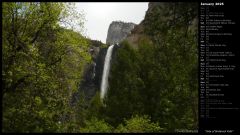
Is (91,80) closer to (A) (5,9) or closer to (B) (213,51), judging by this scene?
(A) (5,9)

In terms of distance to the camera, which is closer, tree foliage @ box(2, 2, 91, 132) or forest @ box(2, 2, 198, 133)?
forest @ box(2, 2, 198, 133)

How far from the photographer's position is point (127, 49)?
45625mm

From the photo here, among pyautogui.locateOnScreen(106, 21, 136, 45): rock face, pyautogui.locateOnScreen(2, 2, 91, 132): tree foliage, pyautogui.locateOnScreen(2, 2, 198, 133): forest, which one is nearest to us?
pyautogui.locateOnScreen(2, 2, 198, 133): forest

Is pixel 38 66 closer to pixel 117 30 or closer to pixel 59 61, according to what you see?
pixel 59 61

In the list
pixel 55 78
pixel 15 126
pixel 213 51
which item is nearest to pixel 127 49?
pixel 55 78

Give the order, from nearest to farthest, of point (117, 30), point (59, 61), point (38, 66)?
point (38, 66) < point (59, 61) < point (117, 30)

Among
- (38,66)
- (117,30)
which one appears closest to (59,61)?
(38,66)

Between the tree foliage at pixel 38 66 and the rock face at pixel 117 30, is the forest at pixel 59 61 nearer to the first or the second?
the tree foliage at pixel 38 66

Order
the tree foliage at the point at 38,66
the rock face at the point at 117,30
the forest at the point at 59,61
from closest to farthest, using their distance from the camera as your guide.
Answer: the forest at the point at 59,61 → the tree foliage at the point at 38,66 → the rock face at the point at 117,30

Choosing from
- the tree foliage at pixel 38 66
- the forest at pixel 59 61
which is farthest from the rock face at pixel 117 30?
the tree foliage at pixel 38 66

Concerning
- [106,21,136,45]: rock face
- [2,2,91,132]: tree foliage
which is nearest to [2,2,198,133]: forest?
[2,2,91,132]: tree foliage

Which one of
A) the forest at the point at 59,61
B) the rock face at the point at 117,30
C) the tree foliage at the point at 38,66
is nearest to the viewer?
the forest at the point at 59,61

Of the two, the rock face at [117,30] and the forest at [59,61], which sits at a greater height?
the rock face at [117,30]

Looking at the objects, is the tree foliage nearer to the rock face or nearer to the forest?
the forest
